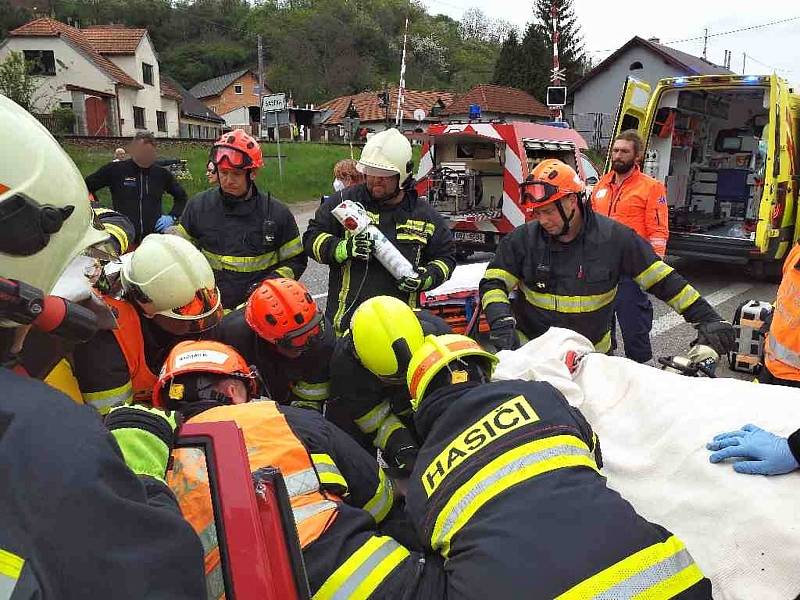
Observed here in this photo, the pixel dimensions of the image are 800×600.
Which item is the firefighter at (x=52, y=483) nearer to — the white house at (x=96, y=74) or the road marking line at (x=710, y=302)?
the road marking line at (x=710, y=302)

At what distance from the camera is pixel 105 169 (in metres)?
5.53

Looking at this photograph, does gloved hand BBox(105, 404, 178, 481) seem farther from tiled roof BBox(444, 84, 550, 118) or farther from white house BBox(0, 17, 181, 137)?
tiled roof BBox(444, 84, 550, 118)

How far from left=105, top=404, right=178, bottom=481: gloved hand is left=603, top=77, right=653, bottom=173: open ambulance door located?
21.3ft

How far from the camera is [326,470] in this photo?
1.53m

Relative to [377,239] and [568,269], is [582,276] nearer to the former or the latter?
[568,269]

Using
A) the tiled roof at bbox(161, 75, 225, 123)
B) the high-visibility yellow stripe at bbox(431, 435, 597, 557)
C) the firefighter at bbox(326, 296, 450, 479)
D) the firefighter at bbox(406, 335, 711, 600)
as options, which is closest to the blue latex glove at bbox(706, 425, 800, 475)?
the firefighter at bbox(406, 335, 711, 600)

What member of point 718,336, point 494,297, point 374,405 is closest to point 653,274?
Result: point 718,336

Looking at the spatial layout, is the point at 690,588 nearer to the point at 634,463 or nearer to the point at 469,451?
the point at 469,451

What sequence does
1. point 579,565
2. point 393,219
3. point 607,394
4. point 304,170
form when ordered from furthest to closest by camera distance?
point 304,170
point 393,219
point 607,394
point 579,565

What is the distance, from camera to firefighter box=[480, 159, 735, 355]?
2.97 meters

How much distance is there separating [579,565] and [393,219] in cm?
266

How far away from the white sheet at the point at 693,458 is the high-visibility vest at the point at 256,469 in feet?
3.05

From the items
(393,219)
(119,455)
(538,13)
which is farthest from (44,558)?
(538,13)

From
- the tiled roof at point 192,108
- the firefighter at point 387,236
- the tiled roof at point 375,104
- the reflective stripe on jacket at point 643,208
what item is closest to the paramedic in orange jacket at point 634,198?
the reflective stripe on jacket at point 643,208
